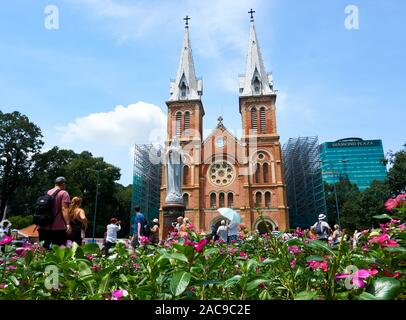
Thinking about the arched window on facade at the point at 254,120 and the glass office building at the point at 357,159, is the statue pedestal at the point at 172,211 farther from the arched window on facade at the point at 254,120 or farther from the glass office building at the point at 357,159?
the glass office building at the point at 357,159

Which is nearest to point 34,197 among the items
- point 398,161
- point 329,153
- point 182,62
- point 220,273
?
point 182,62

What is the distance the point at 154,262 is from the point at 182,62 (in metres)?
43.7

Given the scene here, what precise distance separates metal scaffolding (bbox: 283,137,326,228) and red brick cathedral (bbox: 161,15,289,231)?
7.14 m

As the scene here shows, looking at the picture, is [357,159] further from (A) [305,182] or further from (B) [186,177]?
(B) [186,177]


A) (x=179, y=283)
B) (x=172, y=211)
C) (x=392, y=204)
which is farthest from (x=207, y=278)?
(x=172, y=211)

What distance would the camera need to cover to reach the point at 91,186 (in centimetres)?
4228

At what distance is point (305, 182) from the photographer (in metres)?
41.2

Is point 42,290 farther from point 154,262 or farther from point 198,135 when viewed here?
point 198,135

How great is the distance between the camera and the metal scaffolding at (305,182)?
132ft

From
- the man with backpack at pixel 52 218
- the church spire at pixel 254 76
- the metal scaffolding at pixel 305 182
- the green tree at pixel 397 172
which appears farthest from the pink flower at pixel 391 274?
the metal scaffolding at pixel 305 182

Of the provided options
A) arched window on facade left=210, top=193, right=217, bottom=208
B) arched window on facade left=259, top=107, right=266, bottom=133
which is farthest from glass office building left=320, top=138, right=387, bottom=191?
arched window on facade left=210, top=193, right=217, bottom=208

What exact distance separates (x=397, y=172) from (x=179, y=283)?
111 ft

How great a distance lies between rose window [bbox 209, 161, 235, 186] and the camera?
3678 centimetres

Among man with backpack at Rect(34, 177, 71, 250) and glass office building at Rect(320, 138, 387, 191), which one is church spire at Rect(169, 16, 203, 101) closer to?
man with backpack at Rect(34, 177, 71, 250)
